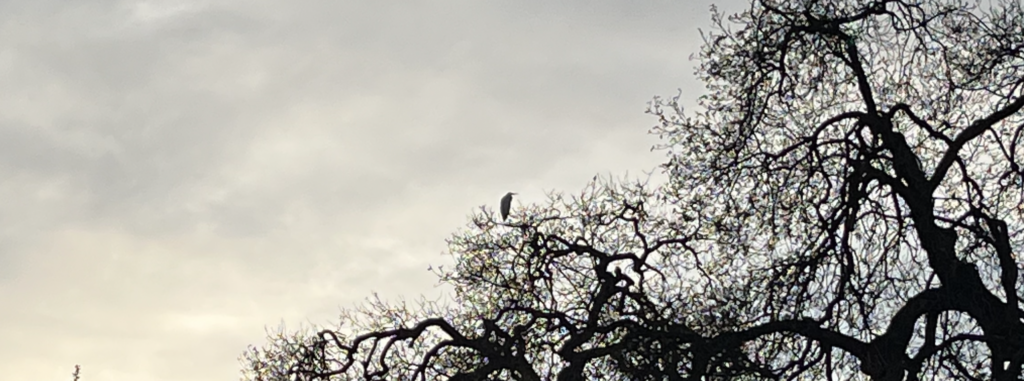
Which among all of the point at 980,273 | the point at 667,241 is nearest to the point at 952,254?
the point at 980,273

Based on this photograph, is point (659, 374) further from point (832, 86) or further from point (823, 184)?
point (832, 86)

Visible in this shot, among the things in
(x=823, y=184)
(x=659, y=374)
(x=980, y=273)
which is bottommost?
(x=659, y=374)

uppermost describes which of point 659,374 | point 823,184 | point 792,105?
point 792,105

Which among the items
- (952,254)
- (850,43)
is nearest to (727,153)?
(850,43)

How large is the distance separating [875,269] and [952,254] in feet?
3.39

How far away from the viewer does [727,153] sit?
12445 mm

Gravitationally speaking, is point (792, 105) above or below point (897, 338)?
above

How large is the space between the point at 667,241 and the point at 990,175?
12.5 feet

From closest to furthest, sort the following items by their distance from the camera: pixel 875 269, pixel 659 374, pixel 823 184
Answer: pixel 875 269, pixel 659 374, pixel 823 184

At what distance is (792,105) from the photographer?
40.6 ft

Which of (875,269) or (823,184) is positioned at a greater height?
(823,184)

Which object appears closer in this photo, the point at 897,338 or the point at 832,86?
the point at 897,338

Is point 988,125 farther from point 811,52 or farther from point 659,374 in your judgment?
point 659,374

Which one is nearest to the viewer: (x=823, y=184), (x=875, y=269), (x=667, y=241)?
(x=875, y=269)
